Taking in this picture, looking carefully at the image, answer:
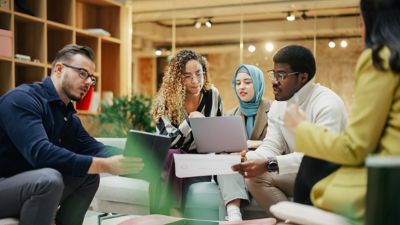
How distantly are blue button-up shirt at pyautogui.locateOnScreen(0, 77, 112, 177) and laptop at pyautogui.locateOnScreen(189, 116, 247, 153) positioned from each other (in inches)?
31.6

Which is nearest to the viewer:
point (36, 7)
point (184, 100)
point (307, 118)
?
point (307, 118)

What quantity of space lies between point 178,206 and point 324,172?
1.56 meters

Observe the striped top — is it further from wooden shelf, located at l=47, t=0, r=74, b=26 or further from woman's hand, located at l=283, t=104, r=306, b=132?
wooden shelf, located at l=47, t=0, r=74, b=26

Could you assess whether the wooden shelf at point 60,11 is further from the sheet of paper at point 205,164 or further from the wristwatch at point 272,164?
the wristwatch at point 272,164

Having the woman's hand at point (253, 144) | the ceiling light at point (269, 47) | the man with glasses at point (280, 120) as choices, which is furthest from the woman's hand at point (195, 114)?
the ceiling light at point (269, 47)

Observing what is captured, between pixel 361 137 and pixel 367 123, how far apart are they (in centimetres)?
4

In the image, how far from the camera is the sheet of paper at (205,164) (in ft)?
7.73

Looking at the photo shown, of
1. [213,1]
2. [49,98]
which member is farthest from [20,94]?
[213,1]

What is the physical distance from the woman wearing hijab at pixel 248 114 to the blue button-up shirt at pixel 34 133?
0.91m

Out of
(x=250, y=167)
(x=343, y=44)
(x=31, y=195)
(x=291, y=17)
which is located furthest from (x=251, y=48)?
(x=31, y=195)

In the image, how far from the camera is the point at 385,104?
1.27 metres

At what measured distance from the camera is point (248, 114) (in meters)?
3.18

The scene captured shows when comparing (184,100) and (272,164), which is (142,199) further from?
(272,164)

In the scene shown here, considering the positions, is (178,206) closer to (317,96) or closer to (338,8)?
(317,96)
